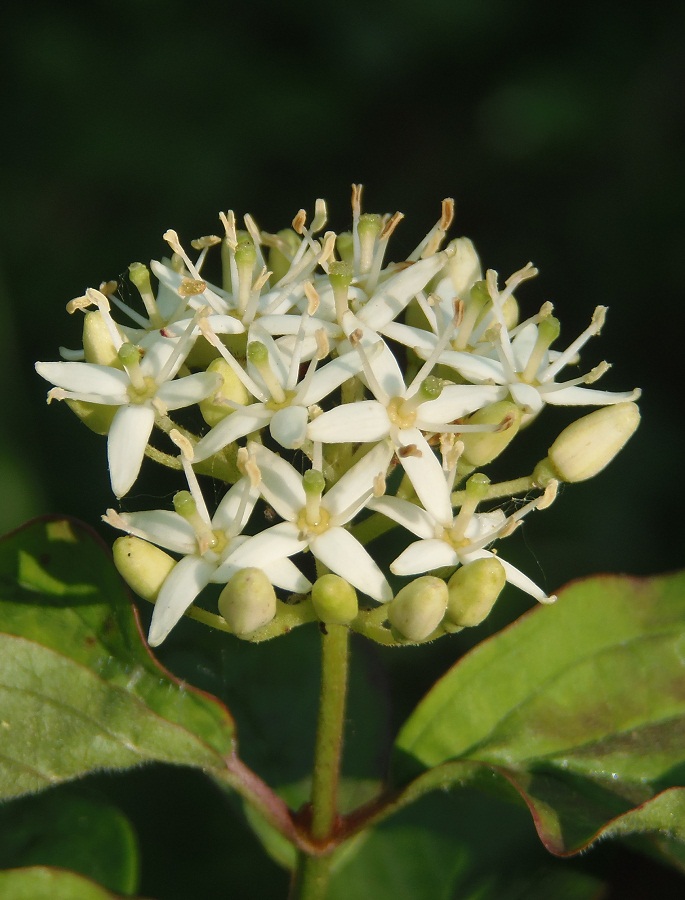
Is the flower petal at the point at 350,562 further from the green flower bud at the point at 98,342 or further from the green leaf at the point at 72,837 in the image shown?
the green leaf at the point at 72,837

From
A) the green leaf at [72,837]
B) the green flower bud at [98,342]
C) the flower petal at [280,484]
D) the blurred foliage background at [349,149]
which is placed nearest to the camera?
the flower petal at [280,484]

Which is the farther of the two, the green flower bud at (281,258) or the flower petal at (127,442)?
the green flower bud at (281,258)

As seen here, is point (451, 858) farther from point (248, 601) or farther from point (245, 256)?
point (245, 256)

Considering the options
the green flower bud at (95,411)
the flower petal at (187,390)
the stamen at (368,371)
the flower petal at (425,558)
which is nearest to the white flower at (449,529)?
the flower petal at (425,558)

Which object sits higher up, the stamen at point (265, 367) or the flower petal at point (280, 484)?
the stamen at point (265, 367)

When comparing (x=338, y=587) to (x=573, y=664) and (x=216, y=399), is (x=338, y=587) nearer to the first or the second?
(x=216, y=399)

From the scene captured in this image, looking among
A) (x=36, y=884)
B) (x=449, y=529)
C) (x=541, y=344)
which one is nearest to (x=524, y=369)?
(x=541, y=344)

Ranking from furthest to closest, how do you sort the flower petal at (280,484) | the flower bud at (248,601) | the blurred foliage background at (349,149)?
the blurred foliage background at (349,149) → the flower petal at (280,484) → the flower bud at (248,601)

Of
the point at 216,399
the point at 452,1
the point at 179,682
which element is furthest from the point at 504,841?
the point at 452,1
